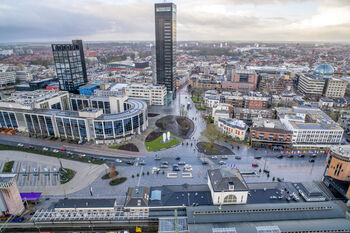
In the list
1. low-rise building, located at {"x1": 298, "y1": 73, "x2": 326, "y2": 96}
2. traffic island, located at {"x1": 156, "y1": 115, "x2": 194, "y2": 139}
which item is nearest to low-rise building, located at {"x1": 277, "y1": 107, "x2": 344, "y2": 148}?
traffic island, located at {"x1": 156, "y1": 115, "x2": 194, "y2": 139}

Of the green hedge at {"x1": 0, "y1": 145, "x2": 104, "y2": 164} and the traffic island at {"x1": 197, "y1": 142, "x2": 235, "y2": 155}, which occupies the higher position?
the traffic island at {"x1": 197, "y1": 142, "x2": 235, "y2": 155}

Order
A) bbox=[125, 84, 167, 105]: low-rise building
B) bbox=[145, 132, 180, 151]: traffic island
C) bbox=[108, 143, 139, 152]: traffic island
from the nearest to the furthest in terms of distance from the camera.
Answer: bbox=[108, 143, 139, 152]: traffic island < bbox=[145, 132, 180, 151]: traffic island < bbox=[125, 84, 167, 105]: low-rise building

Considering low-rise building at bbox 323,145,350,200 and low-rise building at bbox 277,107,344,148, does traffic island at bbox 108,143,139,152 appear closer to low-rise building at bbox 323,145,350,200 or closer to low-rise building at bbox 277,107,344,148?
low-rise building at bbox 323,145,350,200

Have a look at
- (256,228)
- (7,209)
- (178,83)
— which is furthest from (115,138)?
(178,83)

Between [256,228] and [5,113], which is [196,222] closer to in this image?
[256,228]

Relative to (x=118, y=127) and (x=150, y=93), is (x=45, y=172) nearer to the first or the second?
(x=118, y=127)
